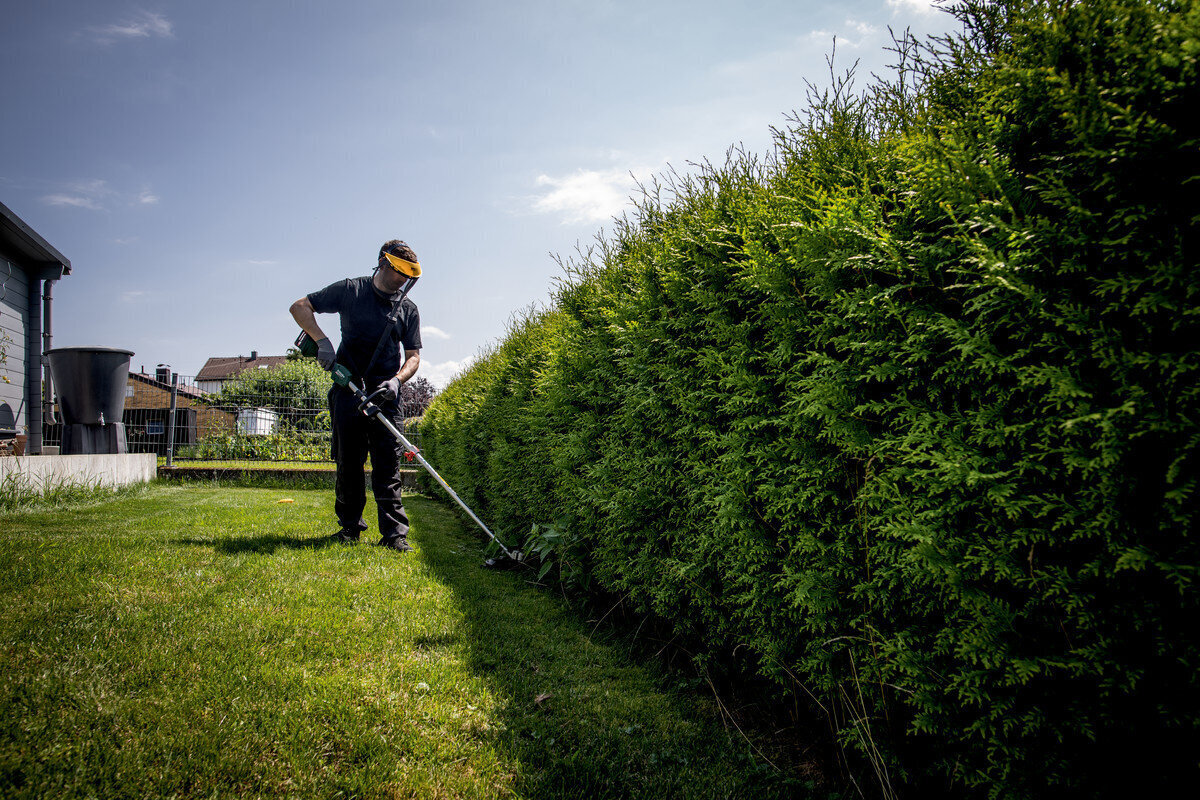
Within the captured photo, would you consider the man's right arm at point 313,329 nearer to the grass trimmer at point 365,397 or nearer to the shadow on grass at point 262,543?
the grass trimmer at point 365,397

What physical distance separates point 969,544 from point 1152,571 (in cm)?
37

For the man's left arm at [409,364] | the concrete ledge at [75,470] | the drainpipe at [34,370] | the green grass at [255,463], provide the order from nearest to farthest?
1. the man's left arm at [409,364]
2. the concrete ledge at [75,470]
3. the drainpipe at [34,370]
4. the green grass at [255,463]

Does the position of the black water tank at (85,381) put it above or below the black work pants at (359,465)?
above

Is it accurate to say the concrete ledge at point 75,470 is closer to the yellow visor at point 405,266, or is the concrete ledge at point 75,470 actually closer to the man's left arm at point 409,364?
the man's left arm at point 409,364

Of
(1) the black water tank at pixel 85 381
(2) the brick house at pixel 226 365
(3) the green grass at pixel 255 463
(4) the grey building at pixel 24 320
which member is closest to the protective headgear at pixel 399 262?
(1) the black water tank at pixel 85 381

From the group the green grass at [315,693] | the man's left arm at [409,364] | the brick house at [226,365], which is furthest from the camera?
the brick house at [226,365]

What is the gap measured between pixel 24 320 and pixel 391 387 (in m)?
11.6

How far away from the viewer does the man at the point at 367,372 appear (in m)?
5.02

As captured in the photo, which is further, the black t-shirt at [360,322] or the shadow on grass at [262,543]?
the black t-shirt at [360,322]

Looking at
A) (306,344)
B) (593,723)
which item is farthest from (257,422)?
(593,723)

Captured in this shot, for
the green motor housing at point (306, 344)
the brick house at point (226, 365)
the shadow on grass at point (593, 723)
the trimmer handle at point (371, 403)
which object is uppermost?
the brick house at point (226, 365)

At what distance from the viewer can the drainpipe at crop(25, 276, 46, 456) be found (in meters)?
10.5

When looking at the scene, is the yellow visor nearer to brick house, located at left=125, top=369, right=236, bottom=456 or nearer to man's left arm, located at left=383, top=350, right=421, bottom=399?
man's left arm, located at left=383, top=350, right=421, bottom=399

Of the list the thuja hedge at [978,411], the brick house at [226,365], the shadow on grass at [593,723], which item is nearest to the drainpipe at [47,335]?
the shadow on grass at [593,723]
